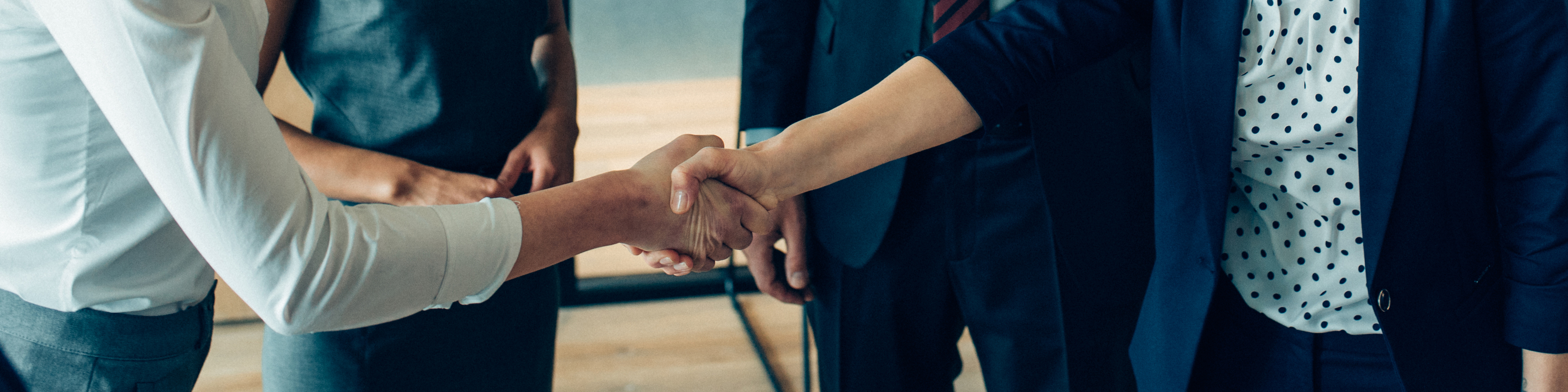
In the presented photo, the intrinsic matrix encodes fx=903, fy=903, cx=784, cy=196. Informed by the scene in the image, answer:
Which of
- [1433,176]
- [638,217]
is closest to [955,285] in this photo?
[638,217]

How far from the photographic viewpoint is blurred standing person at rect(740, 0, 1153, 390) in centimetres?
120

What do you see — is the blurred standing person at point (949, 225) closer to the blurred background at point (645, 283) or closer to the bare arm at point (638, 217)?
the bare arm at point (638, 217)

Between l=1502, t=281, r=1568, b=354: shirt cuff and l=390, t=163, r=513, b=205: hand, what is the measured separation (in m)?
1.02

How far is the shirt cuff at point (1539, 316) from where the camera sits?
2.52ft

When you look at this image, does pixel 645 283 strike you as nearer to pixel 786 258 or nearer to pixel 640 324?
pixel 640 324

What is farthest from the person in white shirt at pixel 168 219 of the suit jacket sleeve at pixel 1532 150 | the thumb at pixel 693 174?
the suit jacket sleeve at pixel 1532 150

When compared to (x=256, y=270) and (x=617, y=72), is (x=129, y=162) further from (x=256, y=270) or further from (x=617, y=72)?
(x=617, y=72)

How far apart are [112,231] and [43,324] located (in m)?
0.09

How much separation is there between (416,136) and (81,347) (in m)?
0.42

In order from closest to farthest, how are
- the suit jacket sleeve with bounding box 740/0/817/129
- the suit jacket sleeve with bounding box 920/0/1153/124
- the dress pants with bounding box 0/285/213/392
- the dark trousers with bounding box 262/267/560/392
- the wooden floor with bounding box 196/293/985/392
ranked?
the dress pants with bounding box 0/285/213/392 < the suit jacket sleeve with bounding box 920/0/1153/124 < the dark trousers with bounding box 262/267/560/392 < the suit jacket sleeve with bounding box 740/0/817/129 < the wooden floor with bounding box 196/293/985/392

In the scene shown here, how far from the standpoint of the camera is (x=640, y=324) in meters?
2.80

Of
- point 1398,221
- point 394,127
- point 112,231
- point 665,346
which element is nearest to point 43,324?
point 112,231

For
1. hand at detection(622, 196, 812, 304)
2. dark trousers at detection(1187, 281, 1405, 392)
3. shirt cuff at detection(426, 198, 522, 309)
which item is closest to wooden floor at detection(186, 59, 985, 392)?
hand at detection(622, 196, 812, 304)

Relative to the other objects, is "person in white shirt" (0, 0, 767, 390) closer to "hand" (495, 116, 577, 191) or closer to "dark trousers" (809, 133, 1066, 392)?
"hand" (495, 116, 577, 191)
